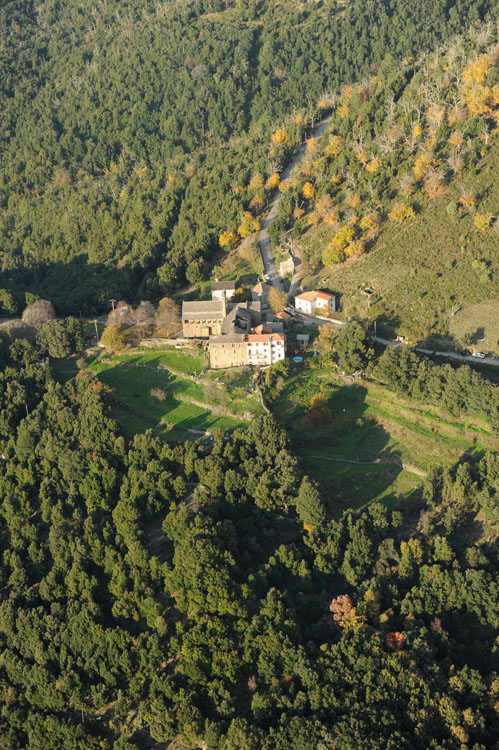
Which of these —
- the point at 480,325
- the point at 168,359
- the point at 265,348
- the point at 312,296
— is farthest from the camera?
the point at 312,296

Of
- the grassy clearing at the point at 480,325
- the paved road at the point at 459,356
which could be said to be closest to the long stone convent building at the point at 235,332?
the paved road at the point at 459,356

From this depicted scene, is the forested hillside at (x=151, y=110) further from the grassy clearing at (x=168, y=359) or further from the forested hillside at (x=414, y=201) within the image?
the grassy clearing at (x=168, y=359)

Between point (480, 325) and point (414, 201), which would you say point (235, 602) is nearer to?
point (480, 325)

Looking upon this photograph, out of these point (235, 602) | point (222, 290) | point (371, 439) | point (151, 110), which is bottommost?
point (235, 602)

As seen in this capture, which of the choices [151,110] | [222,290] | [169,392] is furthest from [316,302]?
[151,110]

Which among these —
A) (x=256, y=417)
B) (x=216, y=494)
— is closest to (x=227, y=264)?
(x=256, y=417)

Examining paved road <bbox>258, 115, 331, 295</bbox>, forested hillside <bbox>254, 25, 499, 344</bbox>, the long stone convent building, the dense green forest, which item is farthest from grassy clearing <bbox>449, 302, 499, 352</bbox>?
paved road <bbox>258, 115, 331, 295</bbox>

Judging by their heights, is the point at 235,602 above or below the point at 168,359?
below
